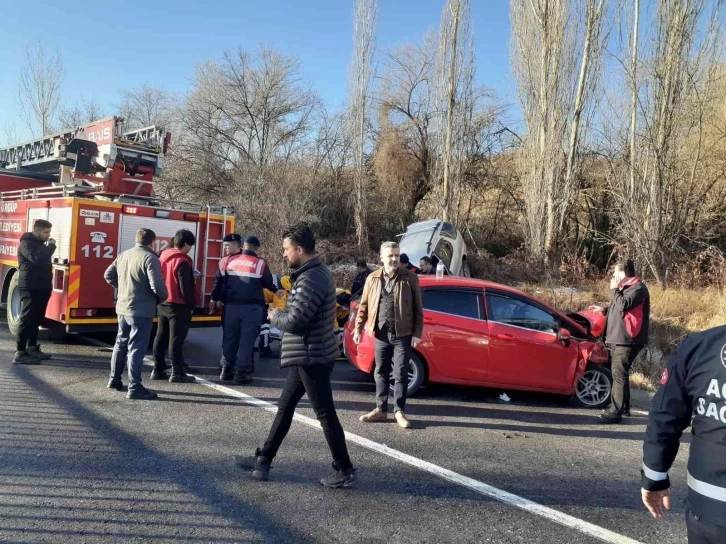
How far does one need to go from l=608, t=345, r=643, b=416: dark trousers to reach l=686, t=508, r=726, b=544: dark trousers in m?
4.52

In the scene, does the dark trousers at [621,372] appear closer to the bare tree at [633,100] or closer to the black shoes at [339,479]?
the black shoes at [339,479]

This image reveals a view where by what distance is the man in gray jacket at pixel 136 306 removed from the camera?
6.32m

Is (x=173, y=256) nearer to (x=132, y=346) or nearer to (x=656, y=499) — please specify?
(x=132, y=346)

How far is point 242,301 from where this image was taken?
7184 mm

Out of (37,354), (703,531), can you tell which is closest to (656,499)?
(703,531)

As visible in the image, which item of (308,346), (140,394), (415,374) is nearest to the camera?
(308,346)

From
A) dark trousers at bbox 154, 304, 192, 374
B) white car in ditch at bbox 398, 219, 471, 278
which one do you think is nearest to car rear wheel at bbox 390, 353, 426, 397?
dark trousers at bbox 154, 304, 192, 374

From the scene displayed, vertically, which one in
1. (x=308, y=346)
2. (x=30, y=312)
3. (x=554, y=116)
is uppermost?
(x=554, y=116)

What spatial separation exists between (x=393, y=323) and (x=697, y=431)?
12.3 feet

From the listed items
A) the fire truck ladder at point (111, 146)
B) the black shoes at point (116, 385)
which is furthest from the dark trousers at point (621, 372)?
the fire truck ladder at point (111, 146)

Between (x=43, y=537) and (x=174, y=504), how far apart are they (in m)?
0.79

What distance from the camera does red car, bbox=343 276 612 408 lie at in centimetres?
684

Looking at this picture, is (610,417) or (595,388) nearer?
(610,417)

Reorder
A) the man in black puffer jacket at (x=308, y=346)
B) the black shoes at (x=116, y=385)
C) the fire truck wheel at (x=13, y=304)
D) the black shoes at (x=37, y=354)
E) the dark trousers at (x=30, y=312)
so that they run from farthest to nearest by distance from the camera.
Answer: the fire truck wheel at (x=13, y=304), the black shoes at (x=37, y=354), the dark trousers at (x=30, y=312), the black shoes at (x=116, y=385), the man in black puffer jacket at (x=308, y=346)
